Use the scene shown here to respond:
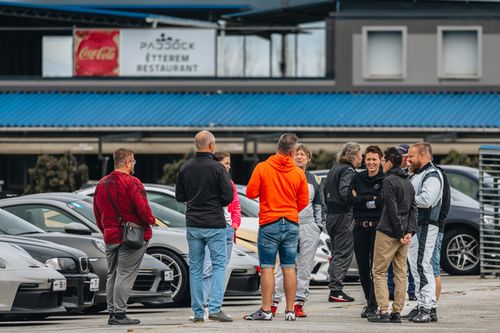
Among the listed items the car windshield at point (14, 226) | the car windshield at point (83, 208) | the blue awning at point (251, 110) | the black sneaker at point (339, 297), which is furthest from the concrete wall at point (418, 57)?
the car windshield at point (14, 226)

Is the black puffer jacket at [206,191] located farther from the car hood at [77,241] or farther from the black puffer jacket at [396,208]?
the car hood at [77,241]

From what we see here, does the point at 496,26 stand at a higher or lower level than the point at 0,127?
higher

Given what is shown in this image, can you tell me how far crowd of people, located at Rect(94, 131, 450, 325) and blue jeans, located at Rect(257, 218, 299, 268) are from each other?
0.03 feet

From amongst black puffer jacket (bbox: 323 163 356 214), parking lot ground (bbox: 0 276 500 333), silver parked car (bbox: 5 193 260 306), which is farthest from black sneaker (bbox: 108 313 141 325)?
black puffer jacket (bbox: 323 163 356 214)

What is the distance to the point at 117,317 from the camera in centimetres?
1383

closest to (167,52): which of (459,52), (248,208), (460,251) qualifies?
(459,52)

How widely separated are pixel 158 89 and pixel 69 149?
11.9ft

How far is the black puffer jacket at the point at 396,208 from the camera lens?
547 inches

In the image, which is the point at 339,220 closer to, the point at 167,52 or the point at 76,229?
the point at 76,229

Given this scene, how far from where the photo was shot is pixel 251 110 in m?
39.3

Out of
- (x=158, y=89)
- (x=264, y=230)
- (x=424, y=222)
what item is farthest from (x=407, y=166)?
(x=158, y=89)

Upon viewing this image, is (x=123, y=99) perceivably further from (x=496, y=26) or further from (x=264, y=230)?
(x=264, y=230)

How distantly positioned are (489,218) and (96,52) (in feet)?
71.7

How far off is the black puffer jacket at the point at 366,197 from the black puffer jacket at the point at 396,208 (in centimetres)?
22
